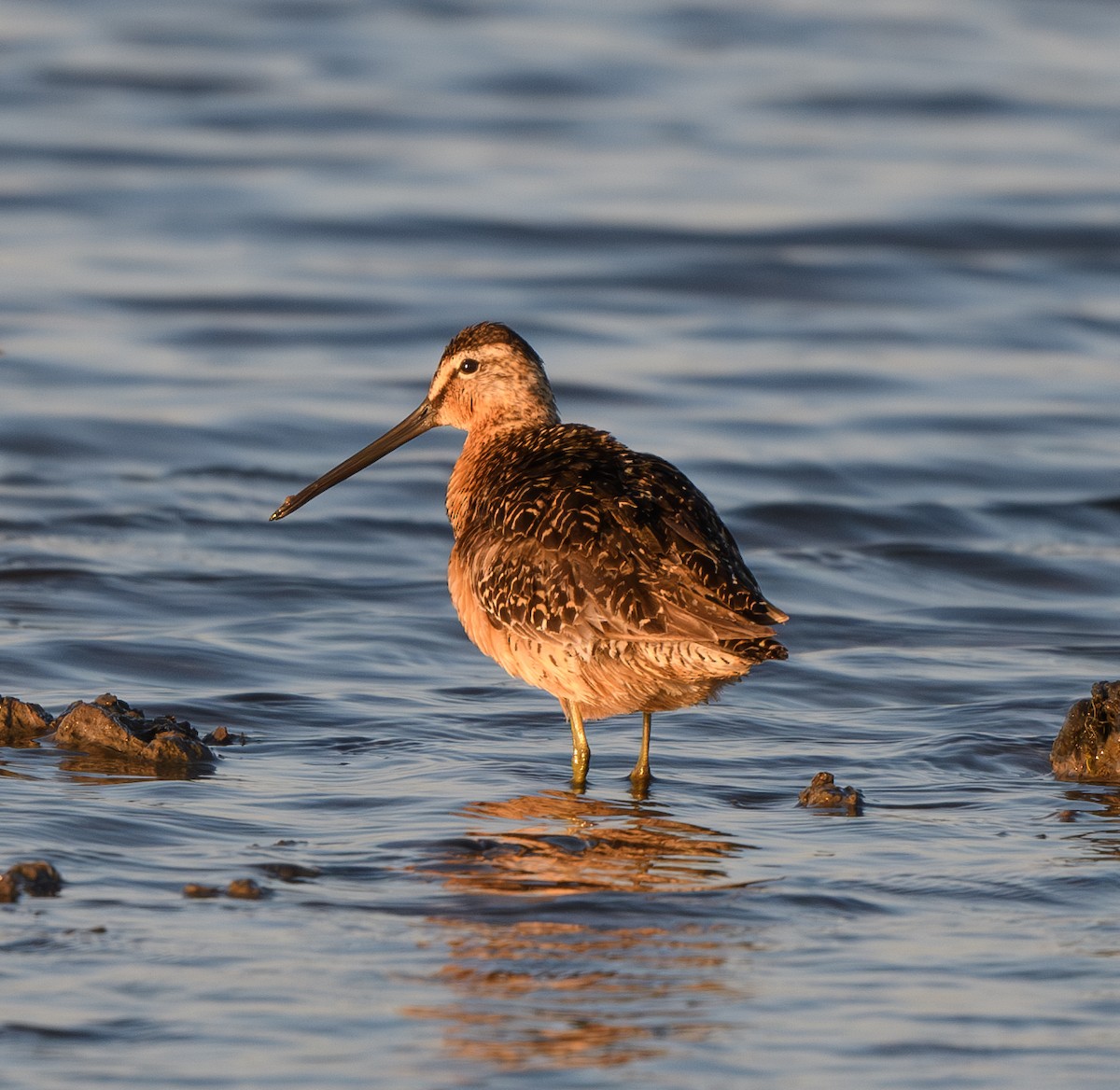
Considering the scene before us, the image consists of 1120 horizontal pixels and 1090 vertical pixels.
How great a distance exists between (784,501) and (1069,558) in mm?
1409

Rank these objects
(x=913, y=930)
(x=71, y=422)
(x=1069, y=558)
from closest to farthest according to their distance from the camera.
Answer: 1. (x=913, y=930)
2. (x=1069, y=558)
3. (x=71, y=422)

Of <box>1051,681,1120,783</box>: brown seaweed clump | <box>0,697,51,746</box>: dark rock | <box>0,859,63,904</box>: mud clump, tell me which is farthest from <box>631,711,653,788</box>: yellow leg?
<box>0,859,63,904</box>: mud clump

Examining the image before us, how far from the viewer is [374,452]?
7.61m

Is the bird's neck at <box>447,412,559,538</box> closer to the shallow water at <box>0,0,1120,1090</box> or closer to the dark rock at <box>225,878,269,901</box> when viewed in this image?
the shallow water at <box>0,0,1120,1090</box>

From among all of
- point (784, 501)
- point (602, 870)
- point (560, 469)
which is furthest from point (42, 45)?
point (602, 870)

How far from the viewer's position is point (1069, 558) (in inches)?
365

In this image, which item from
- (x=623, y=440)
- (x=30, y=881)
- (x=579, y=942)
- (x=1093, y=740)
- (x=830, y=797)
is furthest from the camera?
(x=623, y=440)

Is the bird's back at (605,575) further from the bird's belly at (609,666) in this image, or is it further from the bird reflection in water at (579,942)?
the bird reflection in water at (579,942)

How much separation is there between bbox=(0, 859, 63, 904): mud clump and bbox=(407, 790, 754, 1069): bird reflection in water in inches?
33.4

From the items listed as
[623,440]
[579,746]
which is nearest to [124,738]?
[579,746]

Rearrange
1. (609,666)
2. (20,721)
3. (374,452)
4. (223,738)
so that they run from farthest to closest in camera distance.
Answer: (374,452) → (223,738) → (20,721) → (609,666)

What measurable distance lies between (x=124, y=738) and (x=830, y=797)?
6.50ft

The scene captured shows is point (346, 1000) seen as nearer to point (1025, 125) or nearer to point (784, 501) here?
point (784, 501)

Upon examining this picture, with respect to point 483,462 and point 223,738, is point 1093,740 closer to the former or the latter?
point 483,462
